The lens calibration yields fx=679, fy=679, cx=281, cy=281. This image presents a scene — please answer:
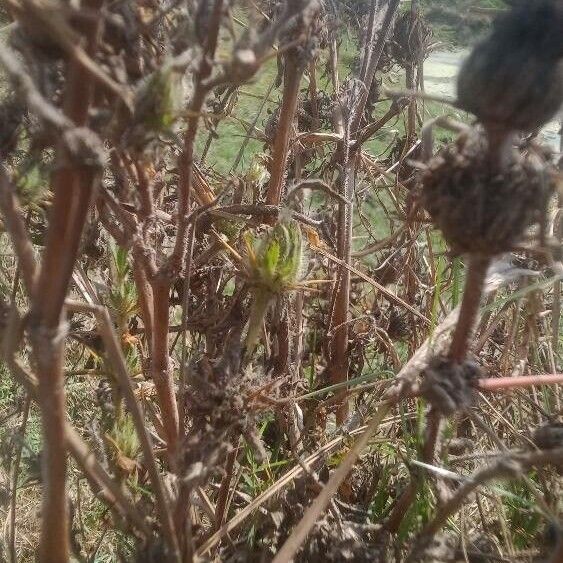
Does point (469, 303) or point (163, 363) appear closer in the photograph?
point (469, 303)

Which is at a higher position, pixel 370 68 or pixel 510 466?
pixel 370 68

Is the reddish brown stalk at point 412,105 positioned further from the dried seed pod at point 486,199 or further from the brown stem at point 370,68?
the dried seed pod at point 486,199

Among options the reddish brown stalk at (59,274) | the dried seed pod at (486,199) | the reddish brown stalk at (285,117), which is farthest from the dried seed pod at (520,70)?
the reddish brown stalk at (285,117)

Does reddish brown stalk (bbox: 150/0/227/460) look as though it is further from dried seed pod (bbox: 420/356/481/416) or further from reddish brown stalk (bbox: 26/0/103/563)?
dried seed pod (bbox: 420/356/481/416)

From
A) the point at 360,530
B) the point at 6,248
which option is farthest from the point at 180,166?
the point at 6,248

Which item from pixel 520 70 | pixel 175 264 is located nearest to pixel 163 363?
pixel 175 264

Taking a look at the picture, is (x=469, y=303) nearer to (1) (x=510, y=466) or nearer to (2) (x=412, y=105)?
(1) (x=510, y=466)

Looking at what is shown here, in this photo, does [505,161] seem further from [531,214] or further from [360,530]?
[360,530]
